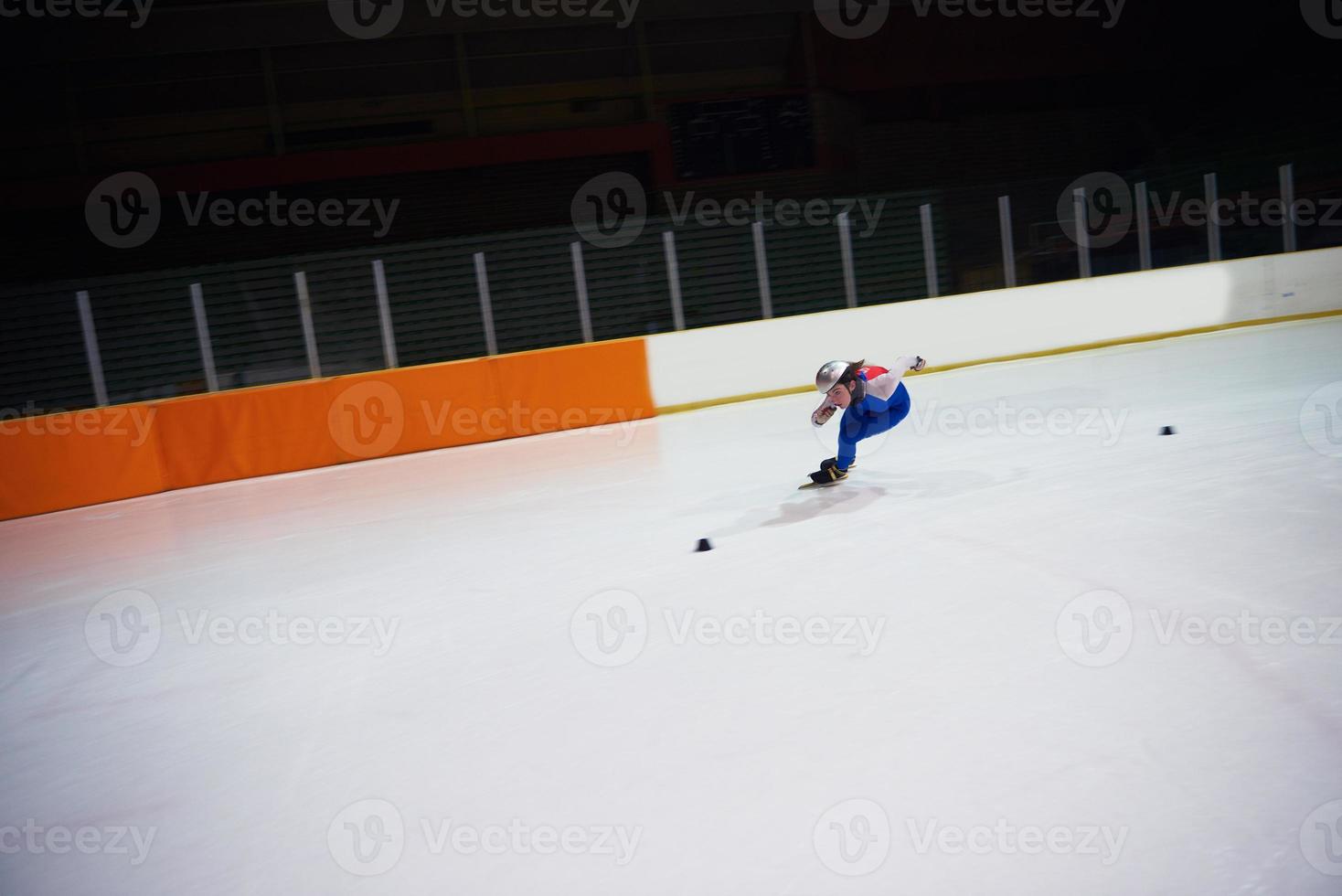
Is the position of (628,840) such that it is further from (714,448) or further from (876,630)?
(714,448)

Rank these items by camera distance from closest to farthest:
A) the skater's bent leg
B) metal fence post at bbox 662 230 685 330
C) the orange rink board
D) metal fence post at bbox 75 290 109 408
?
the skater's bent leg
the orange rink board
metal fence post at bbox 75 290 109 408
metal fence post at bbox 662 230 685 330

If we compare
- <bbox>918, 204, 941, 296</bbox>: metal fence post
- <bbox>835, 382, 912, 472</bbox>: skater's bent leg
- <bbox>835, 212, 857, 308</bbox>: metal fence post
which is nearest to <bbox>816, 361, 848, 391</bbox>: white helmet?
<bbox>835, 382, 912, 472</bbox>: skater's bent leg

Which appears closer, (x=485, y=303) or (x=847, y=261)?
(x=485, y=303)

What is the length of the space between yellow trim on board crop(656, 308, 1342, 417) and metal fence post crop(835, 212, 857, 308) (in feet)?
5.27

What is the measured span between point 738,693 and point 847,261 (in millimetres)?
11410

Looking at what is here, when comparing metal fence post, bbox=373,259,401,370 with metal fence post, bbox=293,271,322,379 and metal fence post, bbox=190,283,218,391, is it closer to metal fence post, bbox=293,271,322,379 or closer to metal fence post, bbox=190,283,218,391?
metal fence post, bbox=293,271,322,379

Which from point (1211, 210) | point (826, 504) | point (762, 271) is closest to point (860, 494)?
→ point (826, 504)

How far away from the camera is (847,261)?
45.6 feet

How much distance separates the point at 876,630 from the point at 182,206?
64.4ft

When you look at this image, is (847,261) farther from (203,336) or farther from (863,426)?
(203,336)

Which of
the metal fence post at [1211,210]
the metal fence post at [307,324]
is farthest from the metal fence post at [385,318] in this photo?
the metal fence post at [1211,210]

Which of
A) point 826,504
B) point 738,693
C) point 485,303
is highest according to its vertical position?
point 485,303

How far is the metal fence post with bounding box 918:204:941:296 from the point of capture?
Answer: 13828mm

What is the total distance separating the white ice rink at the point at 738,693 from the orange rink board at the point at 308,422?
3.94 metres
